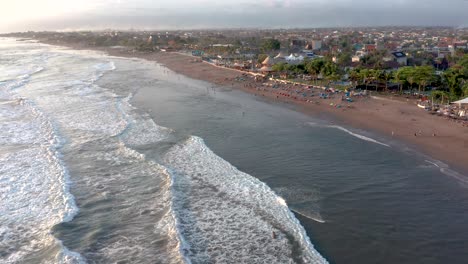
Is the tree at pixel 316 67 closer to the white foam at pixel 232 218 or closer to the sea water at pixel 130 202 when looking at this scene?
the sea water at pixel 130 202

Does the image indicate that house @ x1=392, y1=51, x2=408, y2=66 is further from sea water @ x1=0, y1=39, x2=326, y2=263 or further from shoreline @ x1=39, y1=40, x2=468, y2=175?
sea water @ x1=0, y1=39, x2=326, y2=263

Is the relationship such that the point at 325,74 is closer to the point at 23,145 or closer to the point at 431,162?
the point at 431,162

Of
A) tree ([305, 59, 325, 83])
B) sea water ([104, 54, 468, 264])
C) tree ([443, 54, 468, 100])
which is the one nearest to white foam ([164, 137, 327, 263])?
sea water ([104, 54, 468, 264])

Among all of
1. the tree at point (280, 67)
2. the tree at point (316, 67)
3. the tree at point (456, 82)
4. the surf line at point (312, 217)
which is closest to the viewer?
the surf line at point (312, 217)

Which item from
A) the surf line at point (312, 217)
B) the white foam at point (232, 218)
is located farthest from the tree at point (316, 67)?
the surf line at point (312, 217)

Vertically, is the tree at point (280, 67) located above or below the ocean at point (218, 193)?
above

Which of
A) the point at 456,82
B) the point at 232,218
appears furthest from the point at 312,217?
the point at 456,82

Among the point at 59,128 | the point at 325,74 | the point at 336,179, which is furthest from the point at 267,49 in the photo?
the point at 336,179
